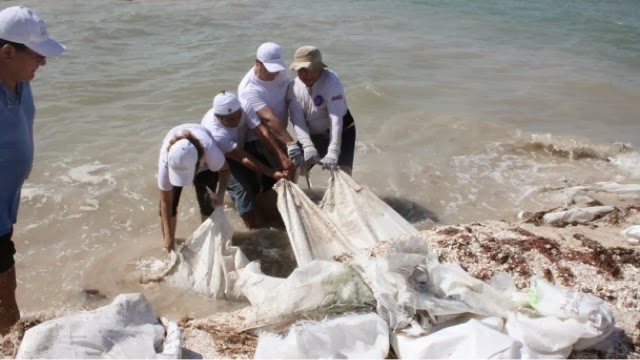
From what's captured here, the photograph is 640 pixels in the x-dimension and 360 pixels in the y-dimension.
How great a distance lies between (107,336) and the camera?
2.60m

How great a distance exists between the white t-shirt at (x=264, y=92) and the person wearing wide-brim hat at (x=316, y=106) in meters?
0.11

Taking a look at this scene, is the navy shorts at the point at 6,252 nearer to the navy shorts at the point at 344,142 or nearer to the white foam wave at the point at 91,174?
the navy shorts at the point at 344,142

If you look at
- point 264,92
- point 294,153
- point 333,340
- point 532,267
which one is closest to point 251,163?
point 294,153

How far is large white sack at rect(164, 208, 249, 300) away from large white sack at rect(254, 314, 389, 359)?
3.61 ft

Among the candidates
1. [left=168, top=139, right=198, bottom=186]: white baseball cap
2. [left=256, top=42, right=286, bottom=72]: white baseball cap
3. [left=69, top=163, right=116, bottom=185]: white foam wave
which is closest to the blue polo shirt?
[left=168, top=139, right=198, bottom=186]: white baseball cap

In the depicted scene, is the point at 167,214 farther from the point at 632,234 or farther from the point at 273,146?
the point at 632,234

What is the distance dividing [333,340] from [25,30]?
2.02 m

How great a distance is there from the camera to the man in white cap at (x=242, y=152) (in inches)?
165

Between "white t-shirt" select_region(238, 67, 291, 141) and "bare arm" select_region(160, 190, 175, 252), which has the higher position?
"white t-shirt" select_region(238, 67, 291, 141)

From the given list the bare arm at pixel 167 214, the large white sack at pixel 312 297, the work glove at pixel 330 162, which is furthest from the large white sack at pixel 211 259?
the work glove at pixel 330 162

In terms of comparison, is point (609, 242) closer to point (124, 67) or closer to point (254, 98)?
point (254, 98)

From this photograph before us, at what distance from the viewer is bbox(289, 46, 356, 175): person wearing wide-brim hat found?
4.46m

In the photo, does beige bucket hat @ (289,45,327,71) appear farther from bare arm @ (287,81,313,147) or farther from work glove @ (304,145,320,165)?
work glove @ (304,145,320,165)

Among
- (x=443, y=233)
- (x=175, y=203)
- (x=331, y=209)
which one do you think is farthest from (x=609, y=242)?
(x=175, y=203)
